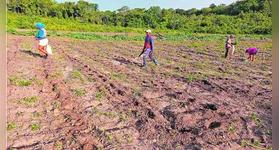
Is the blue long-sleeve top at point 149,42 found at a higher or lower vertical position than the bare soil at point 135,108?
higher

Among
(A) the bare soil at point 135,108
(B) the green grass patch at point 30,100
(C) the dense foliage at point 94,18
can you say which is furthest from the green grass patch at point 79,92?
(C) the dense foliage at point 94,18

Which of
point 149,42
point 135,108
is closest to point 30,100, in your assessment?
point 135,108

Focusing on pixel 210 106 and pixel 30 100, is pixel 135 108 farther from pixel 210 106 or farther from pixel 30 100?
pixel 30 100

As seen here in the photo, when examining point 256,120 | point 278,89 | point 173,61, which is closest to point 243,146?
point 256,120

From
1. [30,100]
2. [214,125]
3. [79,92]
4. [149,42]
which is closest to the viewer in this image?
[214,125]

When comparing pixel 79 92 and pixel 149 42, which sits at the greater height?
pixel 149 42

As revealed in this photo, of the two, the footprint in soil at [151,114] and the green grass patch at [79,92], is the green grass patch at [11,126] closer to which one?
the green grass patch at [79,92]

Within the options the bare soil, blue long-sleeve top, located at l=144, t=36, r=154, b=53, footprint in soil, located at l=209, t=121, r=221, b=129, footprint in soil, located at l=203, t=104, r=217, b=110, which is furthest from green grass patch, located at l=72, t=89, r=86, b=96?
blue long-sleeve top, located at l=144, t=36, r=154, b=53

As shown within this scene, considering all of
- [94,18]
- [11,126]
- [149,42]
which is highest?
[94,18]

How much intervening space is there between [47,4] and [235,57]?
18324mm

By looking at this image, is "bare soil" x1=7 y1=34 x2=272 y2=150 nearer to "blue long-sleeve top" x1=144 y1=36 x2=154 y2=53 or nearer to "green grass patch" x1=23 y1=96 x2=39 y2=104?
"green grass patch" x1=23 y1=96 x2=39 y2=104

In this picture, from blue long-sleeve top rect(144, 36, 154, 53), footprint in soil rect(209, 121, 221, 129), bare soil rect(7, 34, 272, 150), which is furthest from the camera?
blue long-sleeve top rect(144, 36, 154, 53)

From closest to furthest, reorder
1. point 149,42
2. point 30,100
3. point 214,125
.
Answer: point 214,125 < point 30,100 < point 149,42

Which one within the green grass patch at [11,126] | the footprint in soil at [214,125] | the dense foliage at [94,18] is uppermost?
the dense foliage at [94,18]
